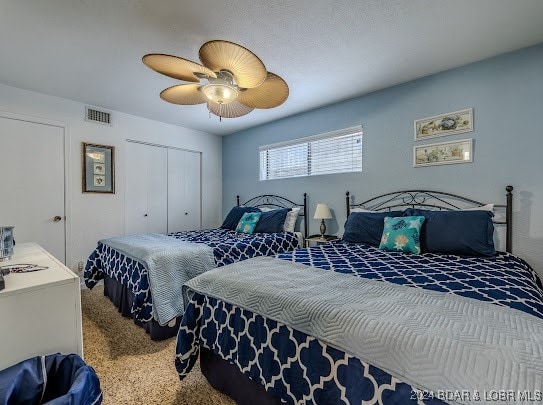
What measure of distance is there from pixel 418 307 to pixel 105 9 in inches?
101

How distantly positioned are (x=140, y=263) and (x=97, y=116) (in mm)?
2484

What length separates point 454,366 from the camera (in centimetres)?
71

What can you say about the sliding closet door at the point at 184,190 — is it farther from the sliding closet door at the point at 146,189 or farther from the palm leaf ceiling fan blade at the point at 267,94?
the palm leaf ceiling fan blade at the point at 267,94

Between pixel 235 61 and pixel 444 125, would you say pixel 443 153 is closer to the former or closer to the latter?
pixel 444 125

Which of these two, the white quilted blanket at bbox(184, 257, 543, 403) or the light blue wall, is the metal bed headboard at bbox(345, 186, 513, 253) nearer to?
the light blue wall

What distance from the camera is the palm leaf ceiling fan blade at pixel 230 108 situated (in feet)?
7.64

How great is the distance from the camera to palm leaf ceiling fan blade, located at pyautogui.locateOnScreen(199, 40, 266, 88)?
157 cm

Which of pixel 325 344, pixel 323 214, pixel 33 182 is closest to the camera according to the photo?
pixel 325 344

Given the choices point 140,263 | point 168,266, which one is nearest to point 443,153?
point 168,266

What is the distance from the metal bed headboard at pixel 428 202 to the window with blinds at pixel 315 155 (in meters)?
0.46

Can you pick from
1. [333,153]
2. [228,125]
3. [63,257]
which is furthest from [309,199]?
[63,257]

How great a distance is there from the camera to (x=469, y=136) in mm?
2449

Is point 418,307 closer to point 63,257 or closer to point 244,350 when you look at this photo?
point 244,350

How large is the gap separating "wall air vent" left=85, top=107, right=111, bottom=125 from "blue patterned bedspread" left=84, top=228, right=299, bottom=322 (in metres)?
1.74
